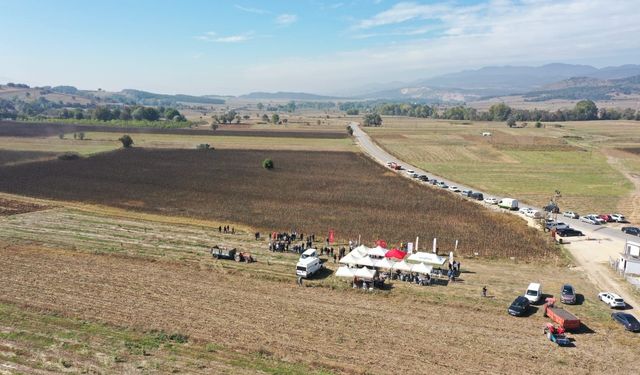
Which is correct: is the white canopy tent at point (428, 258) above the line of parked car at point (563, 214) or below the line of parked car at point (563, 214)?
below

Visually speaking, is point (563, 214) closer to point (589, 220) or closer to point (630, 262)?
point (589, 220)

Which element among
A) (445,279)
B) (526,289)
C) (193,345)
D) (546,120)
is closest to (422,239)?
(445,279)

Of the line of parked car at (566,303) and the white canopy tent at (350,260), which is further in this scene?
the white canopy tent at (350,260)

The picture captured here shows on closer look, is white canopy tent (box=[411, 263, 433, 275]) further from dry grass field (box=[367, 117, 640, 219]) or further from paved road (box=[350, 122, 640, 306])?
dry grass field (box=[367, 117, 640, 219])

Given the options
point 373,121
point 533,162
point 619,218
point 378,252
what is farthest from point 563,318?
point 373,121

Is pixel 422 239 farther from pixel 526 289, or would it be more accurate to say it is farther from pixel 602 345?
pixel 602 345

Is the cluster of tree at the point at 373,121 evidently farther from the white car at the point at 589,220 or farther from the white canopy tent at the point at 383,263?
the white canopy tent at the point at 383,263

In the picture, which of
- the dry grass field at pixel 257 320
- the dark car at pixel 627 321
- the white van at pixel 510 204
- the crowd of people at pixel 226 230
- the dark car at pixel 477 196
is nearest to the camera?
the dry grass field at pixel 257 320

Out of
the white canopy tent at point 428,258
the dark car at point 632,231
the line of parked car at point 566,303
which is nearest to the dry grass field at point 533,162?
the dark car at point 632,231
